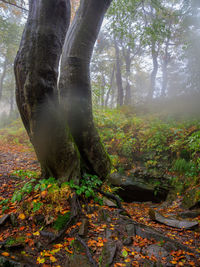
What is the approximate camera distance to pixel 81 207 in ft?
10.6

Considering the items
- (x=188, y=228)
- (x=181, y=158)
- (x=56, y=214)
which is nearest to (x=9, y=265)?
(x=56, y=214)

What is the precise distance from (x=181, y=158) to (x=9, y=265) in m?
6.25

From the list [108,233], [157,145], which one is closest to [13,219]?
[108,233]

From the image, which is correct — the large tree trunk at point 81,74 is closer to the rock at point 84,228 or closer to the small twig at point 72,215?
the small twig at point 72,215

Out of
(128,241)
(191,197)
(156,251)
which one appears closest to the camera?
(156,251)

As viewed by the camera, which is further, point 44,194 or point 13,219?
point 44,194

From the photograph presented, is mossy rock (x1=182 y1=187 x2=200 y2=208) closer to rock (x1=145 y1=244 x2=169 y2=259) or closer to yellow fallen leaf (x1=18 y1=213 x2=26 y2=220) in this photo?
rock (x1=145 y1=244 x2=169 y2=259)

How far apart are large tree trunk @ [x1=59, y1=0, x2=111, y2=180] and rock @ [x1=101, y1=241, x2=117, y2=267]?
A: 5.94ft

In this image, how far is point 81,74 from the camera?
12.4 ft

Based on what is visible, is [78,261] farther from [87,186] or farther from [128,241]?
[87,186]

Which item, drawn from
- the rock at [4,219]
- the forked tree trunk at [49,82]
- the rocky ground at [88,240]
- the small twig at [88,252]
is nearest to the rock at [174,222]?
the rocky ground at [88,240]

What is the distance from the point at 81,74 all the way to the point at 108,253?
359 cm

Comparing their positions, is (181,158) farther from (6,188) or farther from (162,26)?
(6,188)

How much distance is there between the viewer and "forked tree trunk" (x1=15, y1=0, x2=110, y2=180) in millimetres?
2863
